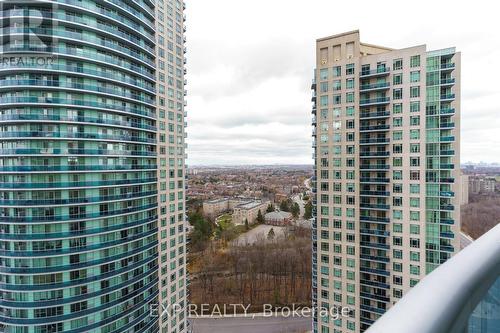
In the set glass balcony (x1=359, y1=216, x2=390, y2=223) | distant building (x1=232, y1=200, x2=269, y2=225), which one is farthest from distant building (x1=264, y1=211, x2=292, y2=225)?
glass balcony (x1=359, y1=216, x2=390, y2=223)

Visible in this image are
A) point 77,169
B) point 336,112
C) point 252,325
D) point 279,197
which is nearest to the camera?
point 77,169

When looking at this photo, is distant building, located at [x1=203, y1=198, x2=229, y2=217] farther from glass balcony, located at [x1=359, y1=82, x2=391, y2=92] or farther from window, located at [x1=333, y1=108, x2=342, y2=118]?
glass balcony, located at [x1=359, y1=82, x2=391, y2=92]

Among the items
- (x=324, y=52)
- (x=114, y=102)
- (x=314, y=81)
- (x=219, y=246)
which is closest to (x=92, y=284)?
(x=114, y=102)

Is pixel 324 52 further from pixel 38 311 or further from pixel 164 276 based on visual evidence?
pixel 38 311

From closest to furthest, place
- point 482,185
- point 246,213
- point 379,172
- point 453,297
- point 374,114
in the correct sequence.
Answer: point 453,297 → point 374,114 → point 379,172 → point 482,185 → point 246,213

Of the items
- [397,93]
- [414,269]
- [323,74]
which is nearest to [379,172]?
[397,93]

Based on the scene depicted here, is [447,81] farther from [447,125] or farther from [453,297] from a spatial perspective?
[453,297]
